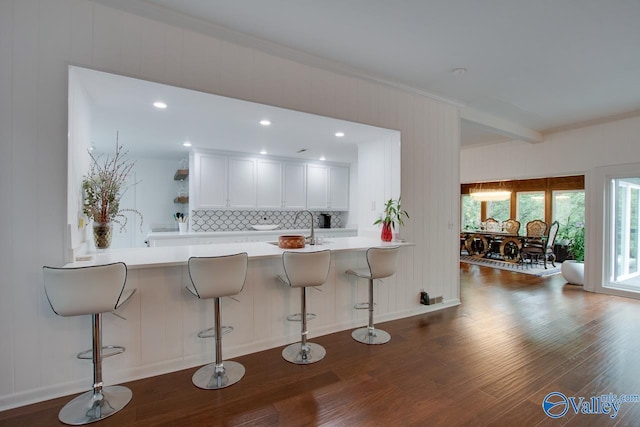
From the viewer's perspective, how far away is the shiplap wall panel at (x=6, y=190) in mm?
1829

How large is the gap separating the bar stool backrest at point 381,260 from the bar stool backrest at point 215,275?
1232 mm

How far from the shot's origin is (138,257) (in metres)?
2.31

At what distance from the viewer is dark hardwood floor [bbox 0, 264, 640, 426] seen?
1826 millimetres

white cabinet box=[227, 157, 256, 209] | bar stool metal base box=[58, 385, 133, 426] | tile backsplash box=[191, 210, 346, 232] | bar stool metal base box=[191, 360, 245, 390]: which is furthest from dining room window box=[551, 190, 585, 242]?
bar stool metal base box=[58, 385, 133, 426]

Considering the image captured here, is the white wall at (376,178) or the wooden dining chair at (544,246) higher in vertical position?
the white wall at (376,178)

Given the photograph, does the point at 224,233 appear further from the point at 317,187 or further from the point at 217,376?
the point at 217,376

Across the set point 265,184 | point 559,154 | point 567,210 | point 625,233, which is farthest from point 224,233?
point 567,210

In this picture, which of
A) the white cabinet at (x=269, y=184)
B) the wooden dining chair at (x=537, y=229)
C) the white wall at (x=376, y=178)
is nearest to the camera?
the white wall at (x=376, y=178)

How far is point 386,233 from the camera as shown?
351cm

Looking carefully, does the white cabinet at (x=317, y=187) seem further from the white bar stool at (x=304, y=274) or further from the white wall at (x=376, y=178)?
the white bar stool at (x=304, y=274)

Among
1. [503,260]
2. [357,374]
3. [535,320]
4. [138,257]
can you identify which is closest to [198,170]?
[138,257]

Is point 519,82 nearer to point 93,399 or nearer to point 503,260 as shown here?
point 93,399

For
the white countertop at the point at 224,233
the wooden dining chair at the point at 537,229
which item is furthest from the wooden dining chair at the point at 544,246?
the white countertop at the point at 224,233

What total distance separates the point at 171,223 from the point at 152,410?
4.94m
